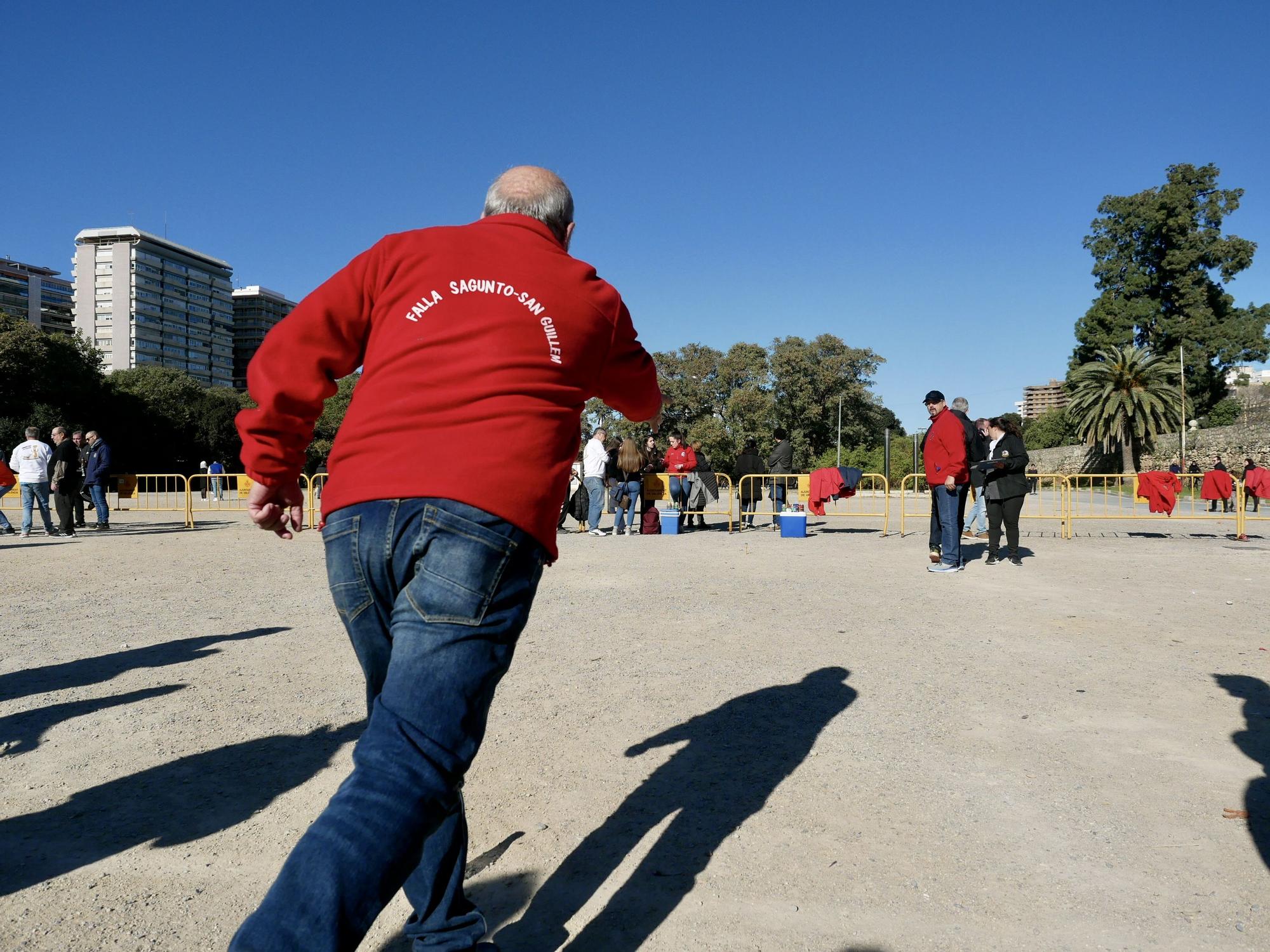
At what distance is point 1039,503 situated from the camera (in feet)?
58.6

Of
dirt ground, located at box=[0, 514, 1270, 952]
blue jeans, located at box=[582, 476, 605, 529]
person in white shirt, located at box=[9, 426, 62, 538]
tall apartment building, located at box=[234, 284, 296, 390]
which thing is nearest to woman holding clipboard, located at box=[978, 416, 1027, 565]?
dirt ground, located at box=[0, 514, 1270, 952]

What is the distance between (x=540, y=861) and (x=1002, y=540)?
44.9 feet

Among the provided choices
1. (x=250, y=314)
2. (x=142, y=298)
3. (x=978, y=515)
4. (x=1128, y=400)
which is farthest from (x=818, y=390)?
(x=250, y=314)

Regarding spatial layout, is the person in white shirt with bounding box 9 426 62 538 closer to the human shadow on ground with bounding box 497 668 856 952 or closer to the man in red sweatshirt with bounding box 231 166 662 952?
the human shadow on ground with bounding box 497 668 856 952

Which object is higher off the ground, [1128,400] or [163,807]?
[1128,400]

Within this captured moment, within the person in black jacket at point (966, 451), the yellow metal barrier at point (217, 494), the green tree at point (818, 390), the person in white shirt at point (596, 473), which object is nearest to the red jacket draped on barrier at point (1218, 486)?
the person in black jacket at point (966, 451)

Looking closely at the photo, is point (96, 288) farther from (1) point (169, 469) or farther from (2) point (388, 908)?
(2) point (388, 908)

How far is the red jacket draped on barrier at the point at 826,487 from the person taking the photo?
585 inches

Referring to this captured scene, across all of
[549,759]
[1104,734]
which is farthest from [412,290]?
[1104,734]

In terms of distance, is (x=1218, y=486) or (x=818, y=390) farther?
(x=818, y=390)

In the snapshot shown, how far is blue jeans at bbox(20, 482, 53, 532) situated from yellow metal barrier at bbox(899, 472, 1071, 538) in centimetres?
1420

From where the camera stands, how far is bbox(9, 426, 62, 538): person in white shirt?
1447 cm

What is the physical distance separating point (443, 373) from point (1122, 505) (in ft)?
68.2

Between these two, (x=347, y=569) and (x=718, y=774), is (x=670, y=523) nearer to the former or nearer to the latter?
(x=718, y=774)
